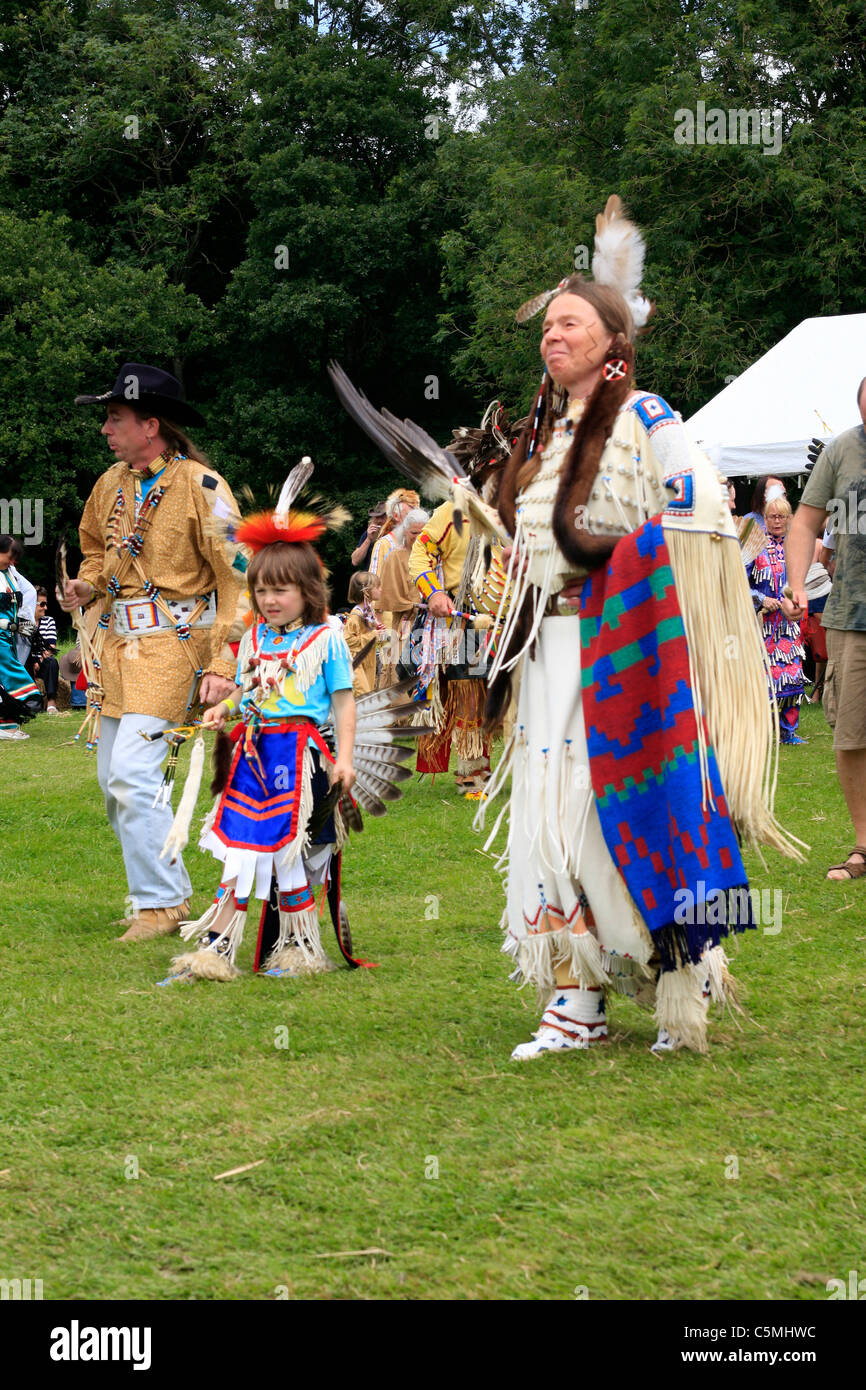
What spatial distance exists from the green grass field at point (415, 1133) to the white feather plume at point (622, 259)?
183cm

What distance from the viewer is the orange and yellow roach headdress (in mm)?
4516

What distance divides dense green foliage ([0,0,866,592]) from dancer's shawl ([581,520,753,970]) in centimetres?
1746

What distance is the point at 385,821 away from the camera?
24.8ft

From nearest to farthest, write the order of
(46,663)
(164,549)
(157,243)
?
(164,549)
(46,663)
(157,243)

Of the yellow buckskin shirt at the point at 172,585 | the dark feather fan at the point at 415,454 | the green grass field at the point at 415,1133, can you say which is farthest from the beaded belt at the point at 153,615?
the green grass field at the point at 415,1133

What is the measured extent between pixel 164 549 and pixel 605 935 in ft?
7.70

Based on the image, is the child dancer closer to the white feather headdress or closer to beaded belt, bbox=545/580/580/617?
beaded belt, bbox=545/580/580/617

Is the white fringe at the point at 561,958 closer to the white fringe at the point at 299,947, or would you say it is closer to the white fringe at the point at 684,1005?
the white fringe at the point at 684,1005

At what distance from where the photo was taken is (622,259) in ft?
11.8

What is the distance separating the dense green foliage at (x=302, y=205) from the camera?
21688mm

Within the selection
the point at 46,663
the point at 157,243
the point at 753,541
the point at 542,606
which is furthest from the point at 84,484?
the point at 542,606

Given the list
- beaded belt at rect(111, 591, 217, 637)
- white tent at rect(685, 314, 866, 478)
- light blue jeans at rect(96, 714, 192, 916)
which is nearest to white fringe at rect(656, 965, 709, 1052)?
light blue jeans at rect(96, 714, 192, 916)

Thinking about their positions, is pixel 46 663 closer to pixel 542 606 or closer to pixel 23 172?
pixel 542 606

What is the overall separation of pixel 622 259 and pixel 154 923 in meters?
2.76
